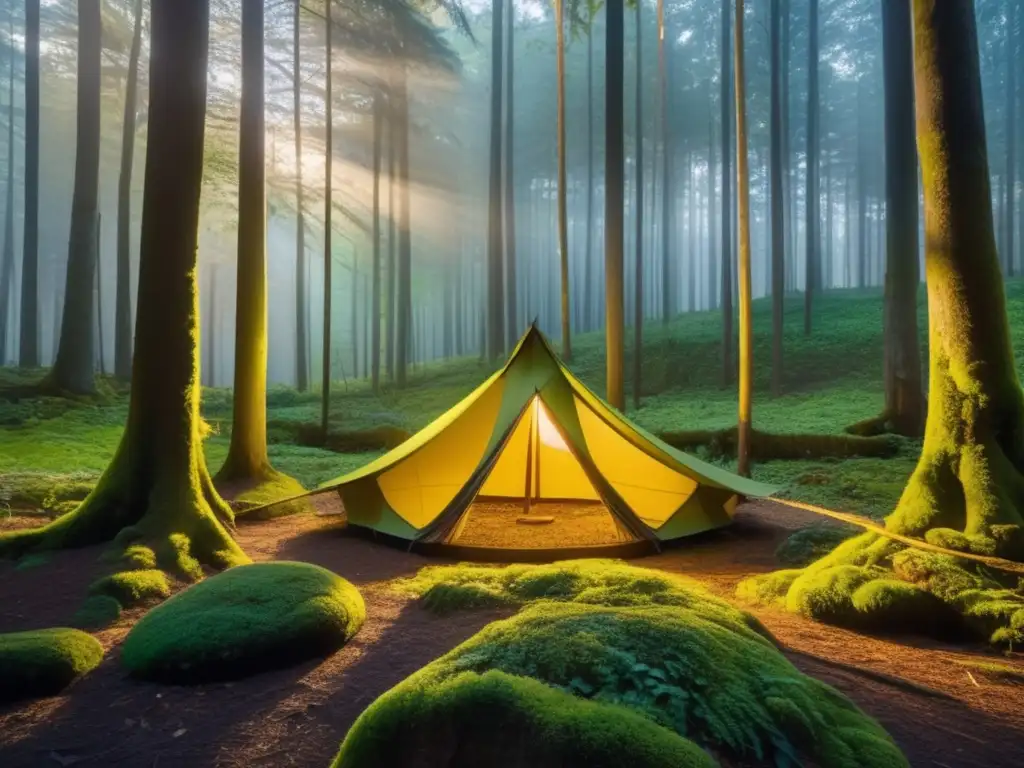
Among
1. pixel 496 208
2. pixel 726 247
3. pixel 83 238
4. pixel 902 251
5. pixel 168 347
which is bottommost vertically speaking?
pixel 168 347

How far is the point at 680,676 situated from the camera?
7.40ft

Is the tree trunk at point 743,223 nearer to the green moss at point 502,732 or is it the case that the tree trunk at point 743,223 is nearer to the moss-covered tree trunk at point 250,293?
the green moss at point 502,732

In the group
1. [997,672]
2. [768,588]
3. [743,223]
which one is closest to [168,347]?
[768,588]

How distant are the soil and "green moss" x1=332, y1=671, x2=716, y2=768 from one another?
430 cm

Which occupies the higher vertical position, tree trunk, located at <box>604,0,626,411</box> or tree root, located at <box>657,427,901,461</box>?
tree trunk, located at <box>604,0,626,411</box>

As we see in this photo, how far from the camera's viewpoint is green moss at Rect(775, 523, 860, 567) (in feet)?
18.9

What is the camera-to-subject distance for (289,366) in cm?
6831

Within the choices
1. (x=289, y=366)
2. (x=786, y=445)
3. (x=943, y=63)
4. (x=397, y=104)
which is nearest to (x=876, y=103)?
(x=397, y=104)

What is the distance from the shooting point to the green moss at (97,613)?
4102mm

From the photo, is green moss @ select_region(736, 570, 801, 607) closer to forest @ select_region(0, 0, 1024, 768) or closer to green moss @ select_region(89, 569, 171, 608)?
forest @ select_region(0, 0, 1024, 768)

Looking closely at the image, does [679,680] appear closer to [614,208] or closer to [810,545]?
[810,545]

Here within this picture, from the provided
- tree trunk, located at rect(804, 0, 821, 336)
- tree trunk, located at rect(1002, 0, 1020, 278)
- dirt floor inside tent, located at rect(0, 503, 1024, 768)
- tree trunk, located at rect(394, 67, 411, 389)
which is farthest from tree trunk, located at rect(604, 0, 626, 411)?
tree trunk, located at rect(1002, 0, 1020, 278)

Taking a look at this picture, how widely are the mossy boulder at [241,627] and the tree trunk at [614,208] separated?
21.5 feet

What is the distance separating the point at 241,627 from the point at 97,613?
4.48 feet
